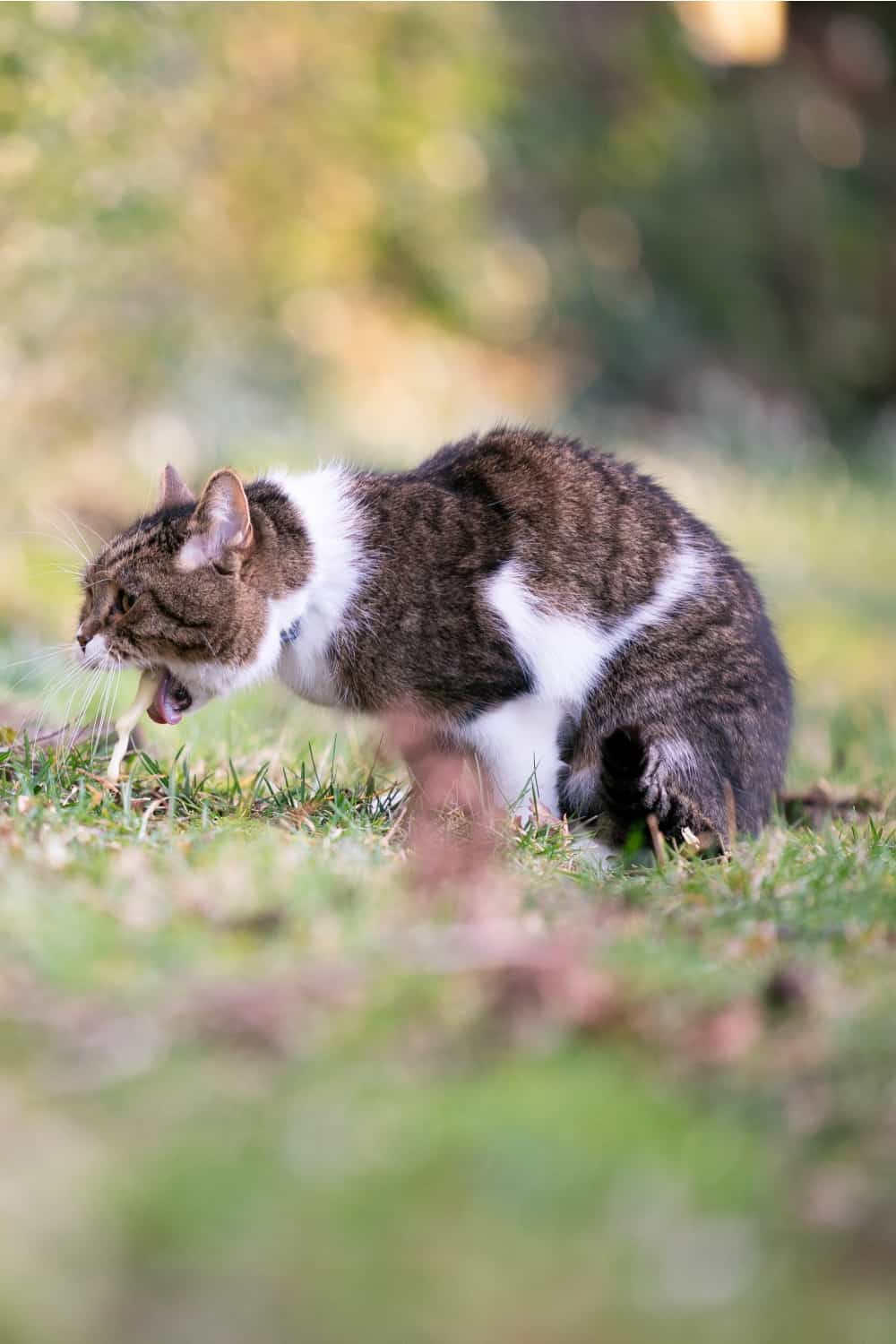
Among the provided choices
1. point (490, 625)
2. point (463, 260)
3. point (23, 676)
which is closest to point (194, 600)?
point (490, 625)

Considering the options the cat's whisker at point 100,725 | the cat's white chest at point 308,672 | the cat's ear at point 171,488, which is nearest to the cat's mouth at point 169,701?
the cat's whisker at point 100,725

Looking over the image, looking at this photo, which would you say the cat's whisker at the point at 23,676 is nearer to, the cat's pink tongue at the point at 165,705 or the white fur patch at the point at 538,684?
the cat's pink tongue at the point at 165,705

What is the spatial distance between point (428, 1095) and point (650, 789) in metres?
1.68

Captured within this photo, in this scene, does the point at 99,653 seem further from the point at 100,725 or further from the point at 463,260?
the point at 463,260

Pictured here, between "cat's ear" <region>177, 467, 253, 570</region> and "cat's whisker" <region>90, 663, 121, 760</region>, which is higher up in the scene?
"cat's ear" <region>177, 467, 253, 570</region>

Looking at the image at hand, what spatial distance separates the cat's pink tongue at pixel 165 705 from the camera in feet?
11.9

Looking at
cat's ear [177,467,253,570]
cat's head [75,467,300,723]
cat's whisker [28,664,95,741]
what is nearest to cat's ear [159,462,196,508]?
cat's head [75,467,300,723]

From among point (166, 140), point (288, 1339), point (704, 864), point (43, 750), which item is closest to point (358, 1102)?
point (288, 1339)

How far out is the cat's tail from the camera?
136 inches

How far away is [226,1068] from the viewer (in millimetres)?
1951

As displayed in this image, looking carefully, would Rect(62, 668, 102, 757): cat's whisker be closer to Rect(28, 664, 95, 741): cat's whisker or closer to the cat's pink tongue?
Rect(28, 664, 95, 741): cat's whisker

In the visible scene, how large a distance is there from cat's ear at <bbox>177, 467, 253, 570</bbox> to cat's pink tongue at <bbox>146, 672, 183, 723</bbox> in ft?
0.98

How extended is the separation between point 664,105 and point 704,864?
1001cm

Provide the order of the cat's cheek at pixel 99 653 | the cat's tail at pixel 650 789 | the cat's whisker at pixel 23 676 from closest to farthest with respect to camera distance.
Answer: the cat's tail at pixel 650 789, the cat's cheek at pixel 99 653, the cat's whisker at pixel 23 676
